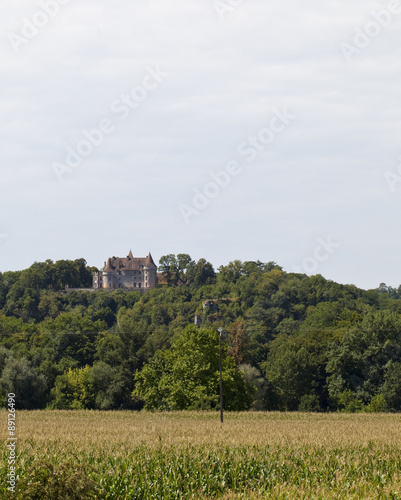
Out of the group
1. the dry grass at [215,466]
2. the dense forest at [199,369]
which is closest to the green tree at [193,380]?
the dense forest at [199,369]

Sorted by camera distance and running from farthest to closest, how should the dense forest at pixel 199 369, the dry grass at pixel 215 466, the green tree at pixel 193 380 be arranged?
the dense forest at pixel 199 369, the green tree at pixel 193 380, the dry grass at pixel 215 466

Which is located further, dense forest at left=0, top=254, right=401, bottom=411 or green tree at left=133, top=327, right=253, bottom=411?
dense forest at left=0, top=254, right=401, bottom=411

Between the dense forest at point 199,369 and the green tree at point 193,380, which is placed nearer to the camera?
the green tree at point 193,380

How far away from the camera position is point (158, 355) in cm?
7256

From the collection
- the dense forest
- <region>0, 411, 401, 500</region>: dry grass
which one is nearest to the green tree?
the dense forest

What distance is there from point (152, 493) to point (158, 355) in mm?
54000

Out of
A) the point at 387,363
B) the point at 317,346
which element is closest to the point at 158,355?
the point at 387,363

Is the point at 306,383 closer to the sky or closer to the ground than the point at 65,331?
closer to the ground

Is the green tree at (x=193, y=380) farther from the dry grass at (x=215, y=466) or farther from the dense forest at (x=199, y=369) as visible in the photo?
the dry grass at (x=215, y=466)

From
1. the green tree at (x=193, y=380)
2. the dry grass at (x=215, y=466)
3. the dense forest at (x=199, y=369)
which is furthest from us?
the dense forest at (x=199, y=369)

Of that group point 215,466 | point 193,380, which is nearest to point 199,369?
point 193,380

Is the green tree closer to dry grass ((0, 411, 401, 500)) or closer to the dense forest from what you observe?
the dense forest

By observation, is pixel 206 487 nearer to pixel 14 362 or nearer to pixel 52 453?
pixel 52 453

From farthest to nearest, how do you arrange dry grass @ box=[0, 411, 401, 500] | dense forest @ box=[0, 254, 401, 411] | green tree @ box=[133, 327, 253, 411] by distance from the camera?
dense forest @ box=[0, 254, 401, 411] → green tree @ box=[133, 327, 253, 411] → dry grass @ box=[0, 411, 401, 500]
